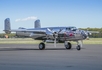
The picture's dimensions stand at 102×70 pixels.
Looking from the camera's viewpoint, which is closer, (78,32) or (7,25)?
(78,32)

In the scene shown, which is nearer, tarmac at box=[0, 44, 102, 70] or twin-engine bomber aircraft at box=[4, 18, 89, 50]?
tarmac at box=[0, 44, 102, 70]

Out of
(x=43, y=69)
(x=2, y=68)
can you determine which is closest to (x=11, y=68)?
(x=2, y=68)

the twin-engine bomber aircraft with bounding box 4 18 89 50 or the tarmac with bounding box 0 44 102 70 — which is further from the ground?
the twin-engine bomber aircraft with bounding box 4 18 89 50

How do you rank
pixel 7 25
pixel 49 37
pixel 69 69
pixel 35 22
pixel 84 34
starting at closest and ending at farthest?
pixel 69 69
pixel 84 34
pixel 49 37
pixel 7 25
pixel 35 22

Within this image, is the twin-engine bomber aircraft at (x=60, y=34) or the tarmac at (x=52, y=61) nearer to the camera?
the tarmac at (x=52, y=61)

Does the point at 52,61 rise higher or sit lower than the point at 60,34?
lower

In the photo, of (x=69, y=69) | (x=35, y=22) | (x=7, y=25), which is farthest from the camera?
(x=35, y=22)

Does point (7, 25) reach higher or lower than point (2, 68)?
higher

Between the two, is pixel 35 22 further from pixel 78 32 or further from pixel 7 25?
pixel 78 32

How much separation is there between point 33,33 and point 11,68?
730 inches

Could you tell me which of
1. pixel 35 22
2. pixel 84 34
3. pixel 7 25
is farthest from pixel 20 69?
pixel 35 22

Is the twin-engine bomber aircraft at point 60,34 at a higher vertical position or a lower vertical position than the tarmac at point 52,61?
higher

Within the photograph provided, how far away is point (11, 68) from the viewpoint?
1100cm

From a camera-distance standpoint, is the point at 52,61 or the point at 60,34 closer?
the point at 52,61
